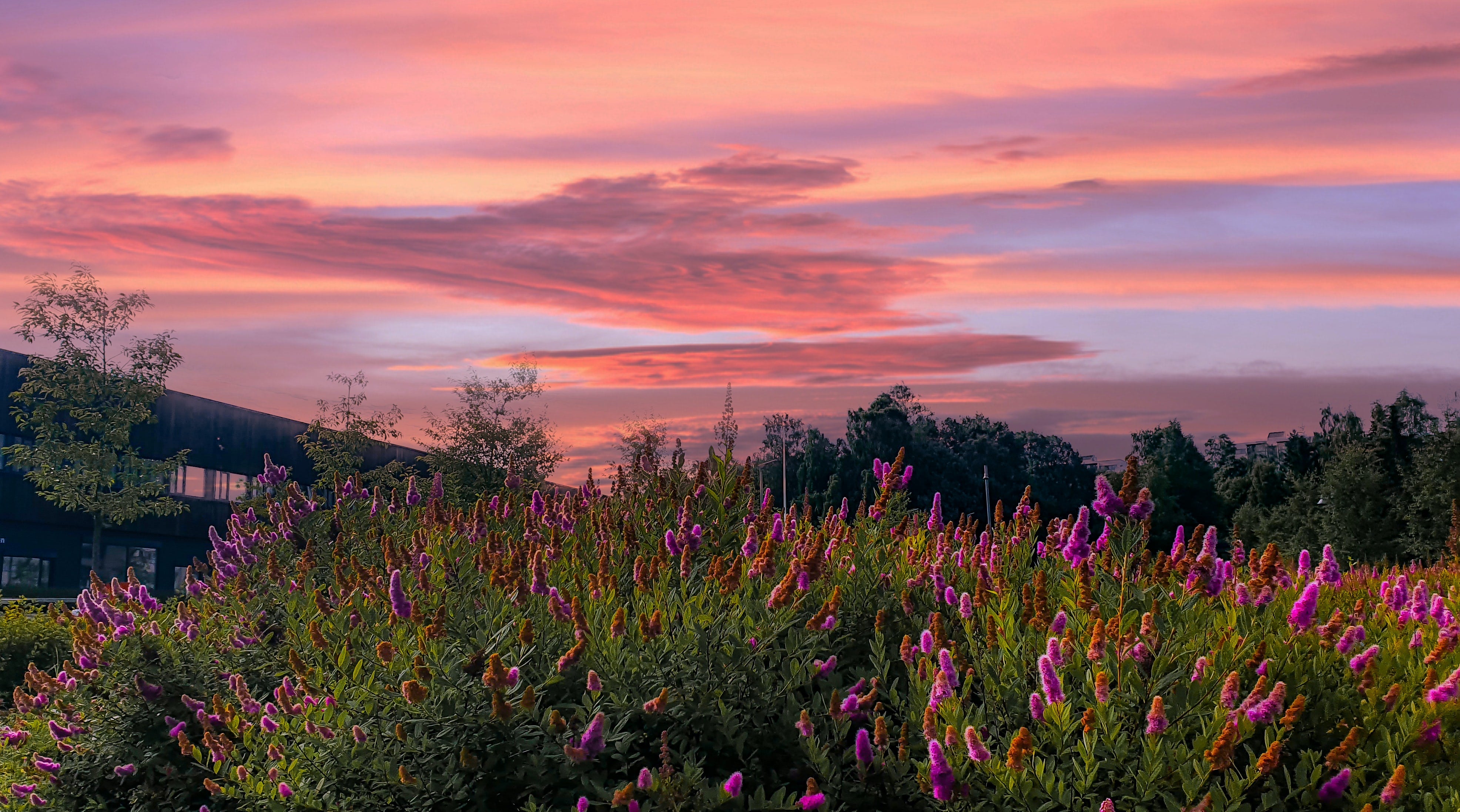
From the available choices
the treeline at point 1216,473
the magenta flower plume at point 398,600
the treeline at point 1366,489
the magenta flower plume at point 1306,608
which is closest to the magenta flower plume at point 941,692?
the magenta flower plume at point 1306,608

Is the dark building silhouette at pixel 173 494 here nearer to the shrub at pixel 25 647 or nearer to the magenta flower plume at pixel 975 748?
the shrub at pixel 25 647

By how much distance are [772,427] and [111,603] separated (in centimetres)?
6849

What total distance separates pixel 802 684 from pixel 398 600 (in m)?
2.12

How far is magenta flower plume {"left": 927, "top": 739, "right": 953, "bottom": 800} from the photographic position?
4.24 m

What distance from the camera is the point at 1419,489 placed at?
40.2 meters

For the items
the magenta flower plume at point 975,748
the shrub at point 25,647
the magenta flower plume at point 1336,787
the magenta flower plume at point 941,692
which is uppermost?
the magenta flower plume at point 941,692

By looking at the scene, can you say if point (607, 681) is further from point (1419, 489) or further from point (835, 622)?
point (1419, 489)

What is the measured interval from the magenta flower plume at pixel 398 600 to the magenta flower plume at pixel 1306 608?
13.8 ft

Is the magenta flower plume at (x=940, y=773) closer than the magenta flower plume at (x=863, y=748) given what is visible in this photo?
Yes

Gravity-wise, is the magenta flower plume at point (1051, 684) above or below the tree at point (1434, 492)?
above

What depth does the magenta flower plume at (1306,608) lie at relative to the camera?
499 cm

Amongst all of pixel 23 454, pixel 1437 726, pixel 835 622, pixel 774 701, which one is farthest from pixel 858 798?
pixel 23 454

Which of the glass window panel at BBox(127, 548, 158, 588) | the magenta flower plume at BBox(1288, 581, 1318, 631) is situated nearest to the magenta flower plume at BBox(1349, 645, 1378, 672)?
the magenta flower plume at BBox(1288, 581, 1318, 631)

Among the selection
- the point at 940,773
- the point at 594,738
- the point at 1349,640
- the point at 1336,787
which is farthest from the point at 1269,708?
the point at 594,738
